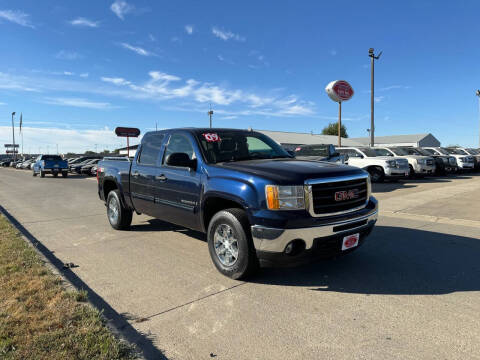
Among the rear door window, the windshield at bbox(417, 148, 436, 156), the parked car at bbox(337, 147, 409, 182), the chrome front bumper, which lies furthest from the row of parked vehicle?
the chrome front bumper

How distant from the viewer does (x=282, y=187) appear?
3.51 meters

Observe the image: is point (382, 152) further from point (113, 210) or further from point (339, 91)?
point (113, 210)

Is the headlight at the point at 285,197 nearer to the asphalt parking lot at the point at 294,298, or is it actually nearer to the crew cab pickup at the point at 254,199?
the crew cab pickup at the point at 254,199

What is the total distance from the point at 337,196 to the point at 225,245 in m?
1.41

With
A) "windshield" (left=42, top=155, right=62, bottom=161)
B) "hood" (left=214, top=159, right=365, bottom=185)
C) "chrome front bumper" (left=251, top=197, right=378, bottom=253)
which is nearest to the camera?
"chrome front bumper" (left=251, top=197, right=378, bottom=253)

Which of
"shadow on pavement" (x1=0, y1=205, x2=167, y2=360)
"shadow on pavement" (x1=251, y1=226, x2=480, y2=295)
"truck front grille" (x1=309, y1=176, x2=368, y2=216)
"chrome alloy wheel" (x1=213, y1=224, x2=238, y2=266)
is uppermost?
"truck front grille" (x1=309, y1=176, x2=368, y2=216)

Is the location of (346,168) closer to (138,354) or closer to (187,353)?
(187,353)

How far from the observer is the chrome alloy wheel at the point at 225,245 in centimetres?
399

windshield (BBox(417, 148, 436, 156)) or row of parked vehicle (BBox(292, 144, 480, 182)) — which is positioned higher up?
windshield (BBox(417, 148, 436, 156))

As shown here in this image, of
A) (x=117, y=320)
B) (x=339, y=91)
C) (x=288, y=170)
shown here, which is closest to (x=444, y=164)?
(x=339, y=91)

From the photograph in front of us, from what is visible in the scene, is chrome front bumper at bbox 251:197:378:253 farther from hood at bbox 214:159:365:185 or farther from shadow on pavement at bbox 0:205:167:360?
shadow on pavement at bbox 0:205:167:360

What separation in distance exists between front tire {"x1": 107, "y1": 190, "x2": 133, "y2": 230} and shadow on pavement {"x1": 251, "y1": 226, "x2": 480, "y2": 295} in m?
3.42

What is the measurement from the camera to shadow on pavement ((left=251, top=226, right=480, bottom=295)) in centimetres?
378

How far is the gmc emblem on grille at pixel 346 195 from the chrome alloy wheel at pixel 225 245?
1240 mm
